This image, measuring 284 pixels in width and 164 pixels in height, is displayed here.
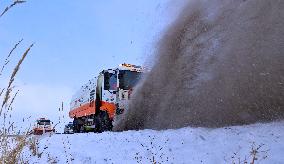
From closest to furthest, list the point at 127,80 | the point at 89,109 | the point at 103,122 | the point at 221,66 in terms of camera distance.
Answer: the point at 221,66 → the point at 127,80 → the point at 103,122 → the point at 89,109

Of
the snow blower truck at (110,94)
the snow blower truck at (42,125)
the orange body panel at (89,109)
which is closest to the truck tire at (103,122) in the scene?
the snow blower truck at (110,94)

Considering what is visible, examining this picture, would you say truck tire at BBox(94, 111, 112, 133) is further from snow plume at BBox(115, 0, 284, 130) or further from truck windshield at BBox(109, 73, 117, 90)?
snow plume at BBox(115, 0, 284, 130)

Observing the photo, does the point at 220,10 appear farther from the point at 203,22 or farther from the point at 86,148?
the point at 86,148

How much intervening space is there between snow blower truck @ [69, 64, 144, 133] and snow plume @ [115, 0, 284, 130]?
251 centimetres

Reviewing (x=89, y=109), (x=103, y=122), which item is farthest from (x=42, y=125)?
(x=89, y=109)

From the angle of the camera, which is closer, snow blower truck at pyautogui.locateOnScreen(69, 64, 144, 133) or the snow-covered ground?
the snow-covered ground

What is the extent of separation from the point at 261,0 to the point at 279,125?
4306mm

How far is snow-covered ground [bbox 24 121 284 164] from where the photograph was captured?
24.6 ft

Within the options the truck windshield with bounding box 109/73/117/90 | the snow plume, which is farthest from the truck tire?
the snow plume

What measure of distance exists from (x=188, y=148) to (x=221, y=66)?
17.6ft

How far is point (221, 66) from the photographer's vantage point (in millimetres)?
13555

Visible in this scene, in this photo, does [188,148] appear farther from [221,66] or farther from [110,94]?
[110,94]

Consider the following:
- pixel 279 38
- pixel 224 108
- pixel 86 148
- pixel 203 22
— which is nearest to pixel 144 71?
pixel 203 22

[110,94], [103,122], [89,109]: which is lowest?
[103,122]
